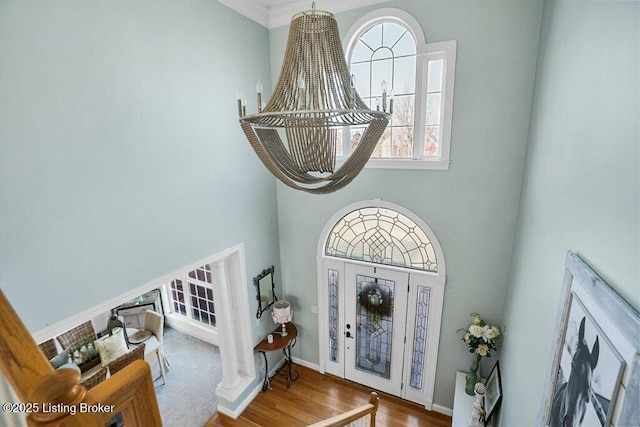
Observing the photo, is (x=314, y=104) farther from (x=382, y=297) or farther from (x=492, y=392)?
(x=492, y=392)

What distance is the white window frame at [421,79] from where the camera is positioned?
3365 millimetres

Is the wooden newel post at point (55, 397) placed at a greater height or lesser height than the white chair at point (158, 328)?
greater

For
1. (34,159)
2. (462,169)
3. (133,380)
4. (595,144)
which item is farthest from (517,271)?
(34,159)

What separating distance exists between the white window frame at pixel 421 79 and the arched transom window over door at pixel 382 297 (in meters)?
0.63

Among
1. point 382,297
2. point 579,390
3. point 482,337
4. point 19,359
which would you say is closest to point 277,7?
point 382,297

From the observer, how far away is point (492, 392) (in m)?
3.42

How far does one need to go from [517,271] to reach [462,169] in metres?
1.22

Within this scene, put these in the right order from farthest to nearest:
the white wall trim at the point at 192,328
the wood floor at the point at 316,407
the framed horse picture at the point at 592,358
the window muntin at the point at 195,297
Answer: the white wall trim at the point at 192,328, the window muntin at the point at 195,297, the wood floor at the point at 316,407, the framed horse picture at the point at 592,358

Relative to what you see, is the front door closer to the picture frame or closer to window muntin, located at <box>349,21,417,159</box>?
the picture frame

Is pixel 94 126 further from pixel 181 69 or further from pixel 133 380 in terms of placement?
pixel 133 380

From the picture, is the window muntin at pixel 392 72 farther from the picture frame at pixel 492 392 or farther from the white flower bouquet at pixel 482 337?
the picture frame at pixel 492 392

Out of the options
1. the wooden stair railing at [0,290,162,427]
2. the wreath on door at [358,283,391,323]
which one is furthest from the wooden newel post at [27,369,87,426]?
the wreath on door at [358,283,391,323]

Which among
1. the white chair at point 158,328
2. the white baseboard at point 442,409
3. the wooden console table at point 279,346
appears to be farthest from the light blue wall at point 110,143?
the white baseboard at point 442,409

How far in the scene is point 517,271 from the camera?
3004 millimetres
